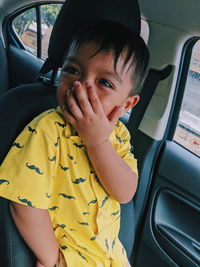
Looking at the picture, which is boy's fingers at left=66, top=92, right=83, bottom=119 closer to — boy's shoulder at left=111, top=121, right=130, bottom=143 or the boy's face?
the boy's face

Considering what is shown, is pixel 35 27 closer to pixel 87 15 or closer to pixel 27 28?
pixel 27 28

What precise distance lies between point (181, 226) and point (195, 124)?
21.0 inches

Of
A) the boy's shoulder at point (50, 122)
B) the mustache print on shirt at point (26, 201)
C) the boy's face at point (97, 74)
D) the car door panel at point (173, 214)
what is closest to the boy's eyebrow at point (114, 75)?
the boy's face at point (97, 74)

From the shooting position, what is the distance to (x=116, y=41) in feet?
2.94

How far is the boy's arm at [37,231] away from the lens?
0.81 meters

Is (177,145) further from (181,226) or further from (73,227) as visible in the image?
(73,227)

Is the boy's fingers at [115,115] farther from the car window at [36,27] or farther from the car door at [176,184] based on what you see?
the car window at [36,27]

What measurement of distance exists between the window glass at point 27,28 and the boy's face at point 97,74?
1.41 metres

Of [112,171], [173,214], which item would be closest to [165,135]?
[173,214]

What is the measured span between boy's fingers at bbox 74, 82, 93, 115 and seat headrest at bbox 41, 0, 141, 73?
30 cm

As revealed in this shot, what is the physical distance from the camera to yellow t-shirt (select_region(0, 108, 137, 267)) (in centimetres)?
79

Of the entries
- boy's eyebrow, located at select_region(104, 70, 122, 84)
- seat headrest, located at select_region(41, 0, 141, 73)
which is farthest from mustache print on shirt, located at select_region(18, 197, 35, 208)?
seat headrest, located at select_region(41, 0, 141, 73)

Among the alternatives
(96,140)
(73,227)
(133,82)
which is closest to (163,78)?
(133,82)

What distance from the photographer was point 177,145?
4.95 ft
